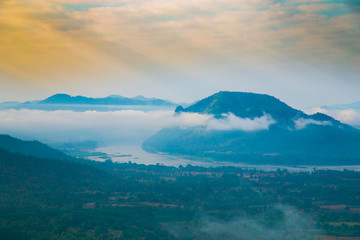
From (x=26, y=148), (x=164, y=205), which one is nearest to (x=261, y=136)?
(x=26, y=148)

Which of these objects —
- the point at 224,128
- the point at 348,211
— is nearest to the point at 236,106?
the point at 224,128

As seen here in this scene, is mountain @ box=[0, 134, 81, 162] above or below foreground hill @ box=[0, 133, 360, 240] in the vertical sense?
above

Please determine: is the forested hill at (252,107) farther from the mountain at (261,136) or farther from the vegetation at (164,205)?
the vegetation at (164,205)

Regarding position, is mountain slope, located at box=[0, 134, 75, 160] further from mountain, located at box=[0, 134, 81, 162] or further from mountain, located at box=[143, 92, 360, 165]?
mountain, located at box=[143, 92, 360, 165]

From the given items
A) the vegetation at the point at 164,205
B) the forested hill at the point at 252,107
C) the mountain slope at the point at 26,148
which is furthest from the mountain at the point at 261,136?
the mountain slope at the point at 26,148

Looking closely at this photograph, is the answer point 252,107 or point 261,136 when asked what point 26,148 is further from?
point 252,107

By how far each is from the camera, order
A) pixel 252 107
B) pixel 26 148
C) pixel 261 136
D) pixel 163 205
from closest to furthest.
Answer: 1. pixel 163 205
2. pixel 26 148
3. pixel 261 136
4. pixel 252 107

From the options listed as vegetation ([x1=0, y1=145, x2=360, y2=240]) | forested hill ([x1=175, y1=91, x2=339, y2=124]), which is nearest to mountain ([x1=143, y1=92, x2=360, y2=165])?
forested hill ([x1=175, y1=91, x2=339, y2=124])

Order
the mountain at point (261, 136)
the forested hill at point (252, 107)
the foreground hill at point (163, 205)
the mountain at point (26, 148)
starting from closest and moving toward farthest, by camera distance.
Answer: the foreground hill at point (163, 205), the mountain at point (26, 148), the mountain at point (261, 136), the forested hill at point (252, 107)

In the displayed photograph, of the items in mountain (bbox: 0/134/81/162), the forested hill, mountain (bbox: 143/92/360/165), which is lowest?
mountain (bbox: 0/134/81/162)
